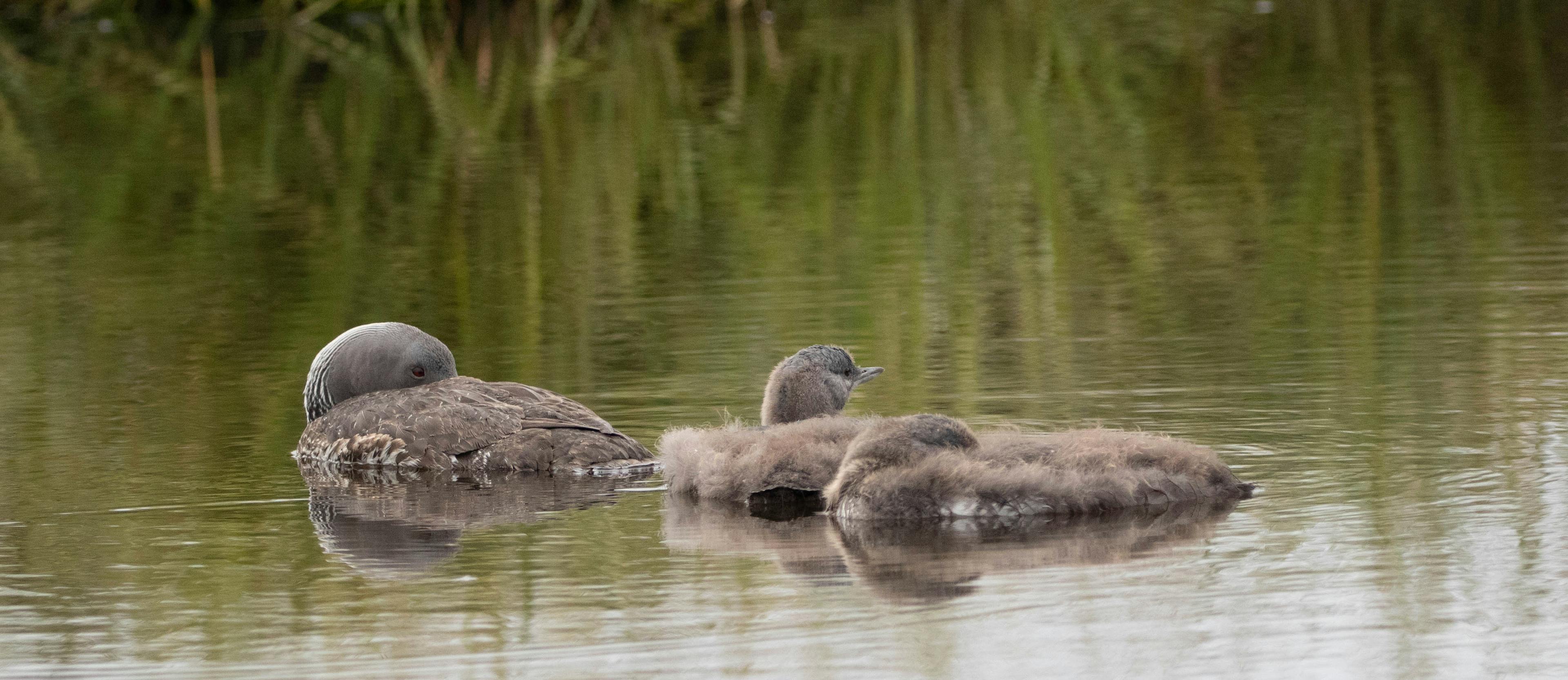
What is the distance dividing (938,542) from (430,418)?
2.28 meters

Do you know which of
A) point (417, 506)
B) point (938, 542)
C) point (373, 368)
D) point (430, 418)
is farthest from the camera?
point (373, 368)

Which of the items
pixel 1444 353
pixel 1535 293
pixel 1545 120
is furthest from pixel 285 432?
pixel 1545 120

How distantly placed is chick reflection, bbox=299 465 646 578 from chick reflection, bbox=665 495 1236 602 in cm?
52

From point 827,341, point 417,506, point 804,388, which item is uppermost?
point 804,388

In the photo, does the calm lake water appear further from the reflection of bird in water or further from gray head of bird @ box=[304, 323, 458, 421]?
gray head of bird @ box=[304, 323, 458, 421]

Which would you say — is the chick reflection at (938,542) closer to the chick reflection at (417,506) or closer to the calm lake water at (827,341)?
the calm lake water at (827,341)

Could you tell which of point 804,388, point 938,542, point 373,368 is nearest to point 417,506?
point 804,388

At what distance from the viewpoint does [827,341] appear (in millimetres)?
8680

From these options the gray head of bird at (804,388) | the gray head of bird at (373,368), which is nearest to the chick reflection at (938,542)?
the gray head of bird at (804,388)

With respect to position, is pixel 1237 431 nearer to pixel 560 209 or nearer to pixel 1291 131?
pixel 560 209

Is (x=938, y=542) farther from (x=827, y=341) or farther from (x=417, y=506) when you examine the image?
(x=827, y=341)

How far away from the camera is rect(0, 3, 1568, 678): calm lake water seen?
4.83 meters

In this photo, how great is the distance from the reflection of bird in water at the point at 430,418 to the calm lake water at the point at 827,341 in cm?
11

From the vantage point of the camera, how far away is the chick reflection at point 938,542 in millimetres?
5250
